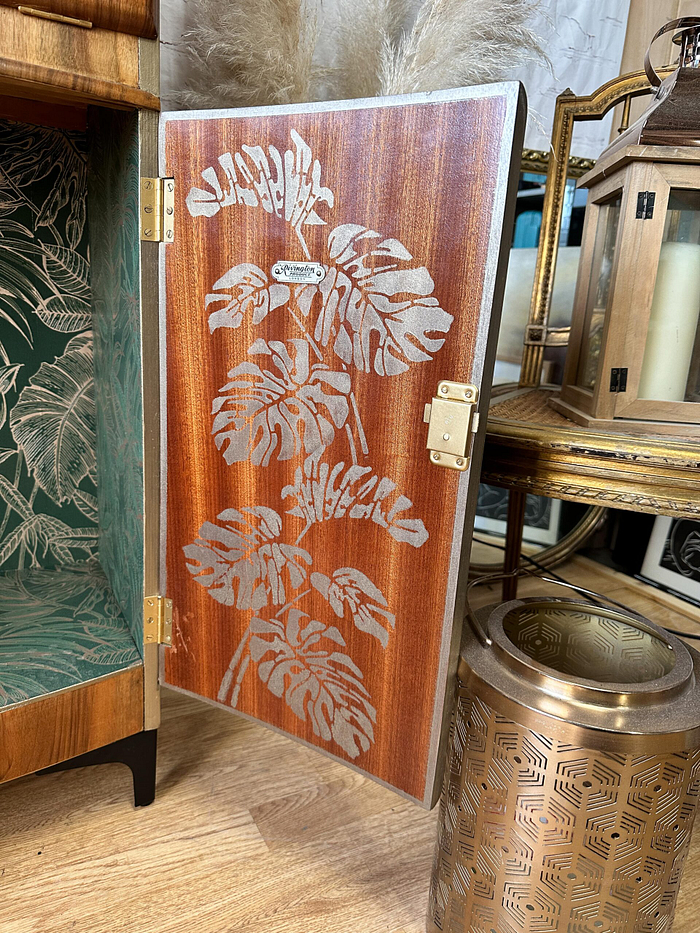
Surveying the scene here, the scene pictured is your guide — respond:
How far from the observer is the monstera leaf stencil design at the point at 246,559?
0.97 metres

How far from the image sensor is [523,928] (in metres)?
0.85

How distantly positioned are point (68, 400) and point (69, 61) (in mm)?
701

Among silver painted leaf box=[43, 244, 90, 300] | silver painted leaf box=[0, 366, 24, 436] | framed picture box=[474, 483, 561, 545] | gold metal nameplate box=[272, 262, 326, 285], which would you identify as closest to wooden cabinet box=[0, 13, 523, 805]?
gold metal nameplate box=[272, 262, 326, 285]

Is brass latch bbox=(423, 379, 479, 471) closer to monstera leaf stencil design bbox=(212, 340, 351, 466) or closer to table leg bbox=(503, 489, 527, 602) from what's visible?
monstera leaf stencil design bbox=(212, 340, 351, 466)

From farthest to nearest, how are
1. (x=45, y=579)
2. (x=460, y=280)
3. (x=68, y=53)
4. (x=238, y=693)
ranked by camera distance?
(x=45, y=579), (x=238, y=693), (x=68, y=53), (x=460, y=280)

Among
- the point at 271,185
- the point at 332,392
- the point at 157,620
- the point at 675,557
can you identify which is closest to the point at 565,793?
the point at 332,392

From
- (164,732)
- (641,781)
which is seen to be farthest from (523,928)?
(164,732)

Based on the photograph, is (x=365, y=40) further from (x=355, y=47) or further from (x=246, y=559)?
(x=246, y=559)

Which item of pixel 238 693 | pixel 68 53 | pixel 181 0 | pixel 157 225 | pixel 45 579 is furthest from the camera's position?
pixel 45 579

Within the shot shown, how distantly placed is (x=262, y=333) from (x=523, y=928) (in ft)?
2.69

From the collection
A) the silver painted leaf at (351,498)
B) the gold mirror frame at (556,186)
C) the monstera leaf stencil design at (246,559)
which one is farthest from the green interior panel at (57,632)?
the gold mirror frame at (556,186)

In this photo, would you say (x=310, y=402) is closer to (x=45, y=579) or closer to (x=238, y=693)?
(x=238, y=693)

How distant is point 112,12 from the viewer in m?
0.86

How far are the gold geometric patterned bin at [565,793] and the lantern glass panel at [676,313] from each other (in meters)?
0.35
